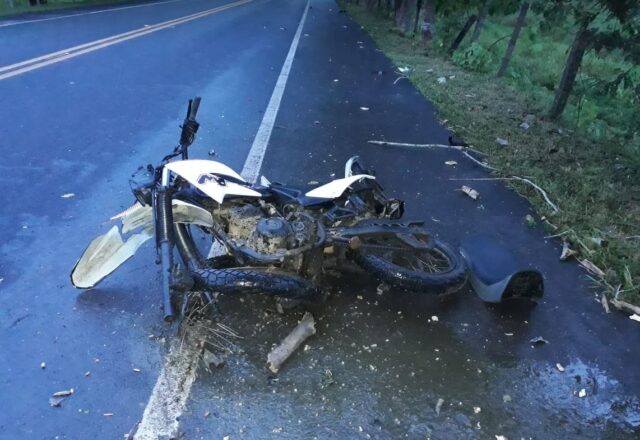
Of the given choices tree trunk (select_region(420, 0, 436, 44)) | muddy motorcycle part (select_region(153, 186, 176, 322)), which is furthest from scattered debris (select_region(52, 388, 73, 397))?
tree trunk (select_region(420, 0, 436, 44))

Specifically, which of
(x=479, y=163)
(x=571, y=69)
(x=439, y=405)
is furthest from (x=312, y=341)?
(x=571, y=69)

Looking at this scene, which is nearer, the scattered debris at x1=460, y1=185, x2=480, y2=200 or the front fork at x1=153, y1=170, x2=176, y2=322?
the front fork at x1=153, y1=170, x2=176, y2=322

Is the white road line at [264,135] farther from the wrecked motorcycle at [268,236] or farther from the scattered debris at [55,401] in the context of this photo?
the scattered debris at [55,401]

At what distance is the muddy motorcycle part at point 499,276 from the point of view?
366 centimetres

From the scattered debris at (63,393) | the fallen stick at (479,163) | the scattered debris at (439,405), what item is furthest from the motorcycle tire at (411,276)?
the fallen stick at (479,163)

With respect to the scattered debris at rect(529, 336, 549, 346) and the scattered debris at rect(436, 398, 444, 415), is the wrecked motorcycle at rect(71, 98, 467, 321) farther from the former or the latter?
the scattered debris at rect(436, 398, 444, 415)

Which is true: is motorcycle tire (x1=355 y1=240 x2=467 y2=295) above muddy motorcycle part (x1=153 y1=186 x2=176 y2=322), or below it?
below

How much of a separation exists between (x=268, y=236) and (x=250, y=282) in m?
0.33

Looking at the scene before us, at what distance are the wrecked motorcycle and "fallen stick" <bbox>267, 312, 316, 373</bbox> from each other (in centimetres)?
21

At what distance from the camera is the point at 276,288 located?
10.5ft

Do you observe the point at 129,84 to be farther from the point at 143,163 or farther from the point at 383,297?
the point at 383,297

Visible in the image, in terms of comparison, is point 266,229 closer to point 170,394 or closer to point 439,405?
point 170,394

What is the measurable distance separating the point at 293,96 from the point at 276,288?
266 inches

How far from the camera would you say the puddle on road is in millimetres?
2779
